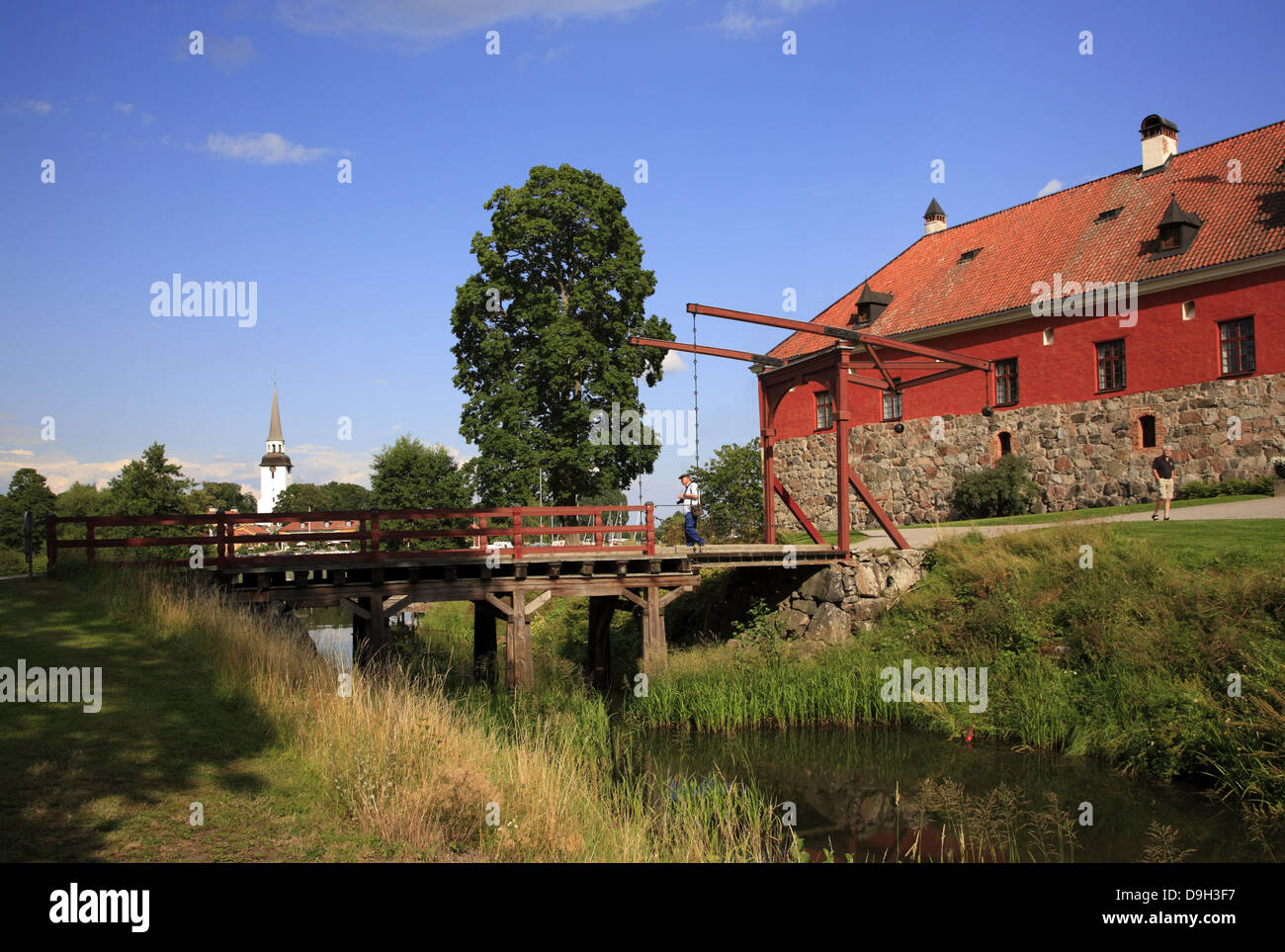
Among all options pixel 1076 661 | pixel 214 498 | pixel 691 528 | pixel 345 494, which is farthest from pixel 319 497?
pixel 1076 661

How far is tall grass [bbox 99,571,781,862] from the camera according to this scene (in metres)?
6.43

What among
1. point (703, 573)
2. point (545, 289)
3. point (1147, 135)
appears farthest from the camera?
point (545, 289)

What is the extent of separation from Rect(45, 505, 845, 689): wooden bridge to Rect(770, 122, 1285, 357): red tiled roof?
14.7 m

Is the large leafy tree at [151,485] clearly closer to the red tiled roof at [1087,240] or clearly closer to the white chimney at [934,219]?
the red tiled roof at [1087,240]

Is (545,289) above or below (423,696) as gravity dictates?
above

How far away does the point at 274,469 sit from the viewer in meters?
107

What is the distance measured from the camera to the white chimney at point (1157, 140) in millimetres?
28156

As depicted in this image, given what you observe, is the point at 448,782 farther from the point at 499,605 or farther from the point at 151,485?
the point at 151,485

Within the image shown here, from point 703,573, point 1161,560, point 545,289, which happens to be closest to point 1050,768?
point 1161,560

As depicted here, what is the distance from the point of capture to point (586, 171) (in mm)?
31781

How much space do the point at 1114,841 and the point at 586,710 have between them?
269 inches

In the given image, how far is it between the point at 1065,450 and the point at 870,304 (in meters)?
9.95

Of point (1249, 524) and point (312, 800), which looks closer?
point (312, 800)
